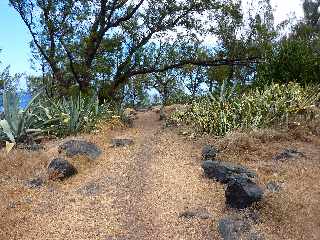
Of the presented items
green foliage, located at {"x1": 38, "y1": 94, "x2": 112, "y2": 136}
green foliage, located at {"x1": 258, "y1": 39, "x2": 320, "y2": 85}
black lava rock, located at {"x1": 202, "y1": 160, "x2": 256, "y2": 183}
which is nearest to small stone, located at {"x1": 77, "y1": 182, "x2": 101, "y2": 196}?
black lava rock, located at {"x1": 202, "y1": 160, "x2": 256, "y2": 183}

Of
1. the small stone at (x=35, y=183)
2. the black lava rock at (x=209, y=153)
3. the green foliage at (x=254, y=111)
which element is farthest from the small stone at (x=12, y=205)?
the green foliage at (x=254, y=111)

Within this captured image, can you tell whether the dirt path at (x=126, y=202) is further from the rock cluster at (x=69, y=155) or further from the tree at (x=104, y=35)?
the tree at (x=104, y=35)

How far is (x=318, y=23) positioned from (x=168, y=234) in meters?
28.6

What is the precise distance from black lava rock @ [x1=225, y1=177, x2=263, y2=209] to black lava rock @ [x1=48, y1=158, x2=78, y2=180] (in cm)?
318

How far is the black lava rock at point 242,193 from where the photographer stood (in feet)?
24.8

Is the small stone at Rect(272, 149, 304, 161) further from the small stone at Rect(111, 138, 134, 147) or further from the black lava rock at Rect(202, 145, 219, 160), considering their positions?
the small stone at Rect(111, 138, 134, 147)

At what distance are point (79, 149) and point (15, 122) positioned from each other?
2.29 meters

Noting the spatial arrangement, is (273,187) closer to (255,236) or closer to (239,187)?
(239,187)

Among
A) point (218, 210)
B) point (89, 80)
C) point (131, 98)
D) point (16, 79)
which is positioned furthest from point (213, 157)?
point (131, 98)

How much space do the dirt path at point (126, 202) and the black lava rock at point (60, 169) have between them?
0.47 ft

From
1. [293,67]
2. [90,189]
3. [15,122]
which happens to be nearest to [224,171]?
[90,189]

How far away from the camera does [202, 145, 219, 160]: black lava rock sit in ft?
33.4

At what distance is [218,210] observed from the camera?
776 centimetres

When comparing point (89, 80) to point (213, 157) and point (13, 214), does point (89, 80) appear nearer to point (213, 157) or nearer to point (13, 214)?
point (213, 157)
